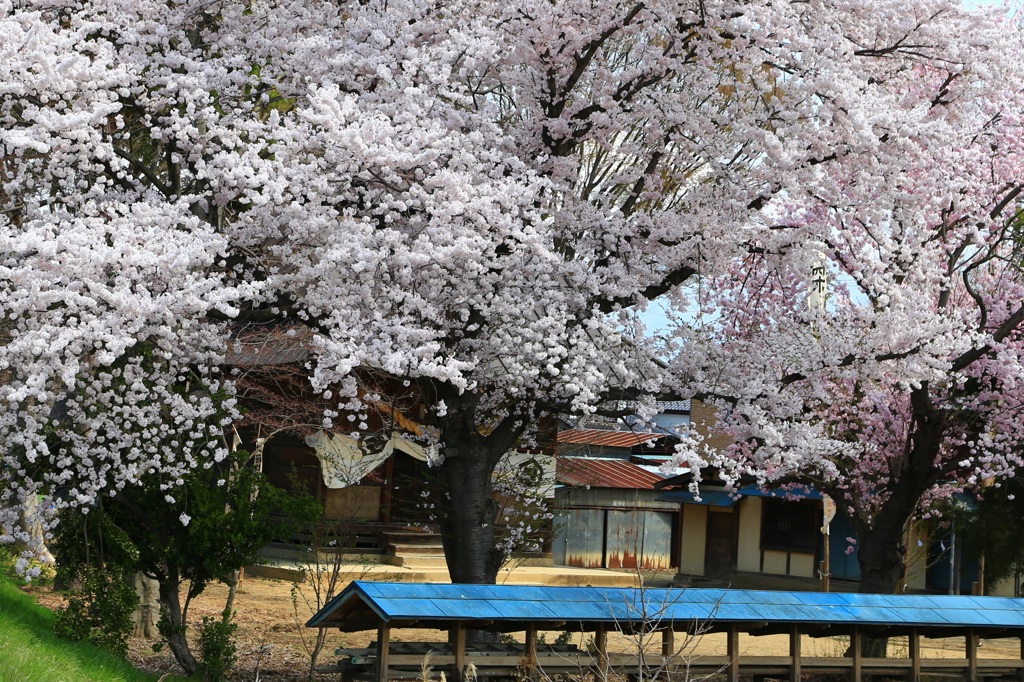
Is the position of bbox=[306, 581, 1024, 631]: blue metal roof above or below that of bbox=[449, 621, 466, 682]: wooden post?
above

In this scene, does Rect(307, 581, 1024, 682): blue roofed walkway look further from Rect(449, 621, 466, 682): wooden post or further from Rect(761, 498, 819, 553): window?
Rect(761, 498, 819, 553): window

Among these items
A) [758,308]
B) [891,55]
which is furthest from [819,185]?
[758,308]

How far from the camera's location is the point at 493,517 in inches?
431

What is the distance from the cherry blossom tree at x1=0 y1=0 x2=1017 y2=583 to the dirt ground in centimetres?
241

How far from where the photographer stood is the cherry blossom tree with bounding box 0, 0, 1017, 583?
8445 millimetres

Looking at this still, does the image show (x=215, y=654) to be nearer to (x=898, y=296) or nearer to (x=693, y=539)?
(x=898, y=296)

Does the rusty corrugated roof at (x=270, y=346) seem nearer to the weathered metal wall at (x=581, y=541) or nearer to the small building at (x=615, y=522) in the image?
the small building at (x=615, y=522)

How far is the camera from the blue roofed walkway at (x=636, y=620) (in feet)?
26.7

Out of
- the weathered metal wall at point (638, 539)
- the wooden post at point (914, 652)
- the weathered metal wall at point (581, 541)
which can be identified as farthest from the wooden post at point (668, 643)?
the weathered metal wall at point (638, 539)

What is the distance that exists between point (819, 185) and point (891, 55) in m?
2.07

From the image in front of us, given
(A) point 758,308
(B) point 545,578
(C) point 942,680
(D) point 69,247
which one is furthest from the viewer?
(B) point 545,578

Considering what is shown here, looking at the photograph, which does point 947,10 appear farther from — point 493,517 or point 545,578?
point 545,578

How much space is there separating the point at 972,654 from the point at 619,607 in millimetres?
4426

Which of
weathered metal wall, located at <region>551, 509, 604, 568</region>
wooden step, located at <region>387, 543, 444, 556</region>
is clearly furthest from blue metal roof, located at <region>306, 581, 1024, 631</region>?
weathered metal wall, located at <region>551, 509, 604, 568</region>
